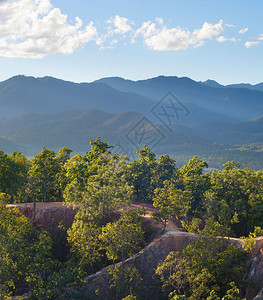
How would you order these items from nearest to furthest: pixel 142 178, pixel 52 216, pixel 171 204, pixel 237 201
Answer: pixel 171 204 → pixel 237 201 → pixel 52 216 → pixel 142 178

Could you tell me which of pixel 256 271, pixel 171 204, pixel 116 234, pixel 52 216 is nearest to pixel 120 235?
pixel 116 234

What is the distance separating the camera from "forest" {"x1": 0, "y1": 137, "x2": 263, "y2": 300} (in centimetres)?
2808

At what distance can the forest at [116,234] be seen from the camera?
28078 millimetres

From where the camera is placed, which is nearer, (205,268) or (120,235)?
(205,268)

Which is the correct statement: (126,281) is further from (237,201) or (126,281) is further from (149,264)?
(237,201)

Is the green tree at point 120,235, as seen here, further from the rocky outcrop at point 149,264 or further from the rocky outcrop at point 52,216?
the rocky outcrop at point 52,216

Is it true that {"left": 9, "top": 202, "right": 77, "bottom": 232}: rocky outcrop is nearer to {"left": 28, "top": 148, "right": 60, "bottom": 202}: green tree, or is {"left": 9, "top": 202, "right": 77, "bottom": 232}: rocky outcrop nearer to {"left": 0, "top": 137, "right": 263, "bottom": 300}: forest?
{"left": 0, "top": 137, "right": 263, "bottom": 300}: forest

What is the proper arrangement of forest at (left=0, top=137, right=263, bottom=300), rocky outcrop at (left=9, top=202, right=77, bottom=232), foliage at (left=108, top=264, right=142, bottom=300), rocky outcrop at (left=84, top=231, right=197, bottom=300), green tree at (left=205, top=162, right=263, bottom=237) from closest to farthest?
1. forest at (left=0, top=137, right=263, bottom=300)
2. foliage at (left=108, top=264, right=142, bottom=300)
3. rocky outcrop at (left=84, top=231, right=197, bottom=300)
4. green tree at (left=205, top=162, right=263, bottom=237)
5. rocky outcrop at (left=9, top=202, right=77, bottom=232)

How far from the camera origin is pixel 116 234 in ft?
101

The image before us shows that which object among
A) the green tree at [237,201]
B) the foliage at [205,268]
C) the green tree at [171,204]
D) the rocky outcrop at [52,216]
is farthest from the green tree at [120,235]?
the green tree at [237,201]

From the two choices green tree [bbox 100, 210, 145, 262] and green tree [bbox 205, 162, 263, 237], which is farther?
green tree [bbox 205, 162, 263, 237]

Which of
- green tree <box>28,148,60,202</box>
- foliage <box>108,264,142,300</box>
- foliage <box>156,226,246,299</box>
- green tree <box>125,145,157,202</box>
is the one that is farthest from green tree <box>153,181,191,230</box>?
green tree <box>28,148,60,202</box>

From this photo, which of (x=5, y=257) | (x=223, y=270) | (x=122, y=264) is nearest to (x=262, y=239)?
(x=223, y=270)

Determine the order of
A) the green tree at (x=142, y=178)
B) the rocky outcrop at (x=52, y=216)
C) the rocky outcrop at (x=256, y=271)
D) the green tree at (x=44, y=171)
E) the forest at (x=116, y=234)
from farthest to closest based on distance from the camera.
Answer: the green tree at (x=142, y=178) < the green tree at (x=44, y=171) < the rocky outcrop at (x=52, y=216) < the forest at (x=116, y=234) < the rocky outcrop at (x=256, y=271)
